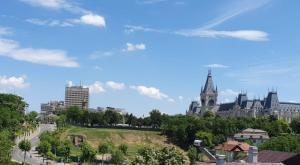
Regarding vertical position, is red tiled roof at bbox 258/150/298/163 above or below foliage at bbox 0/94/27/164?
below

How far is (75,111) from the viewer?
626 feet

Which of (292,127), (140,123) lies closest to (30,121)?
(140,123)

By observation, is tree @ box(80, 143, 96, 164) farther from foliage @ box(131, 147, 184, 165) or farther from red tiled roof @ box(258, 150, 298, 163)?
foliage @ box(131, 147, 184, 165)

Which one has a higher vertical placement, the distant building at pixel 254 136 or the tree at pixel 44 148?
the distant building at pixel 254 136

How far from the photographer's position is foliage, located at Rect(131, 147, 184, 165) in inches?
984

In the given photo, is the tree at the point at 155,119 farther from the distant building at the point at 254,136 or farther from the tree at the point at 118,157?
the tree at the point at 118,157

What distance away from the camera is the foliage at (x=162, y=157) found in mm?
25000

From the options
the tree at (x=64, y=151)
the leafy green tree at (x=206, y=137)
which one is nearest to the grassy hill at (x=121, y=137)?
the leafy green tree at (x=206, y=137)

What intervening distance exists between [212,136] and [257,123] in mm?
28079

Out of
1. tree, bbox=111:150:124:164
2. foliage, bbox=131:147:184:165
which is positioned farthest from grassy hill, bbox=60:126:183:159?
foliage, bbox=131:147:184:165

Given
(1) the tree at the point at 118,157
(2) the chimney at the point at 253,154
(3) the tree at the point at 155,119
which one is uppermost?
(3) the tree at the point at 155,119

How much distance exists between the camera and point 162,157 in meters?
25.2

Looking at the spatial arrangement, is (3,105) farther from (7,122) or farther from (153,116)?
(153,116)

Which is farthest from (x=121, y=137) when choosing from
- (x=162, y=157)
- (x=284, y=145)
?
(x=162, y=157)
